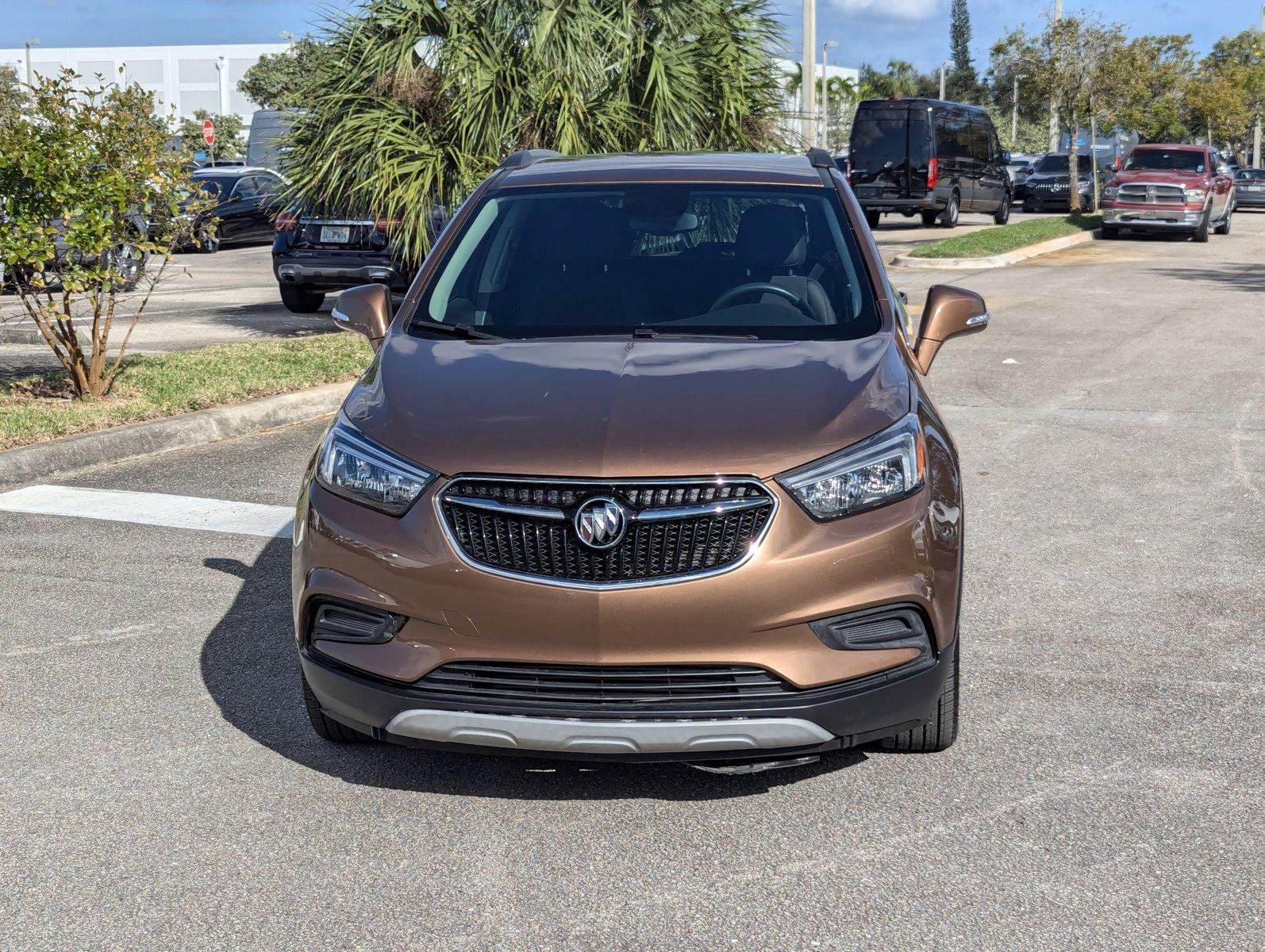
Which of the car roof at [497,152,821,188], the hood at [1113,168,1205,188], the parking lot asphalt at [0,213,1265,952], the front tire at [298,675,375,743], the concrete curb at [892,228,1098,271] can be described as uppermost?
the hood at [1113,168,1205,188]

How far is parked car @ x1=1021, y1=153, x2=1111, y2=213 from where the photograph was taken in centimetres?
4047

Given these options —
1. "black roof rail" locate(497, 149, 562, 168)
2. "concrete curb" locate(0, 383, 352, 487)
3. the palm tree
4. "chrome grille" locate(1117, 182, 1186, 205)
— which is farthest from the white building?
"black roof rail" locate(497, 149, 562, 168)

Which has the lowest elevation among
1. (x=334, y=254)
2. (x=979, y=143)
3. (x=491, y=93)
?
(x=334, y=254)

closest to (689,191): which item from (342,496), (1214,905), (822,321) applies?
(822,321)

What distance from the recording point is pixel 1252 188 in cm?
4669

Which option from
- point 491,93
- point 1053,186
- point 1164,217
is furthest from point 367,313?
point 1053,186

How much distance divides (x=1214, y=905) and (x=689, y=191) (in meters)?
2.97

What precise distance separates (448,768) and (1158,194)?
27019 millimetres

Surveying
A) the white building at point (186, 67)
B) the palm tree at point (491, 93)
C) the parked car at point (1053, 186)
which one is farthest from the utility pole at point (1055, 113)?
the white building at point (186, 67)

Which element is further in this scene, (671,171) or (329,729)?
(671,171)

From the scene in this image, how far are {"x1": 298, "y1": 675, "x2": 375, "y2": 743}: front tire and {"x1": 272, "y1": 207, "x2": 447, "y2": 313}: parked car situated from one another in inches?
381

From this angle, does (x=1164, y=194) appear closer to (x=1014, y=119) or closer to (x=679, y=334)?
(x=679, y=334)

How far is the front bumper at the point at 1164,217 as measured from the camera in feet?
91.8

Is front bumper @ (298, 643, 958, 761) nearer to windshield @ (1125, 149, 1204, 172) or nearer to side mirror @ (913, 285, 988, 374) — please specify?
side mirror @ (913, 285, 988, 374)
